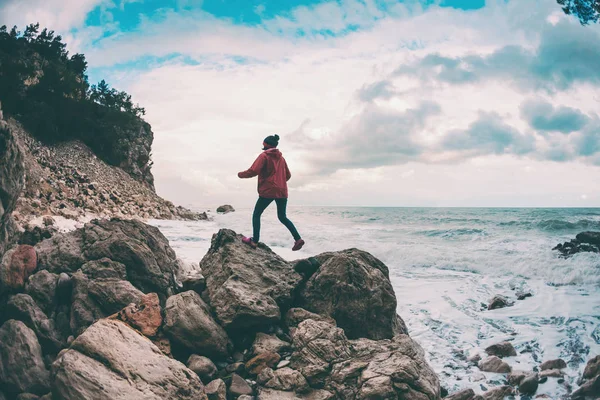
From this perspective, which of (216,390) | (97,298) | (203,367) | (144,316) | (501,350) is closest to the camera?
(216,390)

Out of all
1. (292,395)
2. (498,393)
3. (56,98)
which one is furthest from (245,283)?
(56,98)

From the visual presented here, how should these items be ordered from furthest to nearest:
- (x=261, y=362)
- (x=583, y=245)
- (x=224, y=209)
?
1. (x=224, y=209)
2. (x=583, y=245)
3. (x=261, y=362)

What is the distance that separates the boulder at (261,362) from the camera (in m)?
4.92

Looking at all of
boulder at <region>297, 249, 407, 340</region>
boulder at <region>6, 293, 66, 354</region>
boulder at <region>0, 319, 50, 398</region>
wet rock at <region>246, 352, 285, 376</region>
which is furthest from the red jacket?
boulder at <region>0, 319, 50, 398</region>

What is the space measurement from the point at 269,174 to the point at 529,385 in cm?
555

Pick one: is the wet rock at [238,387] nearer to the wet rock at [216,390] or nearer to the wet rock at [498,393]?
the wet rock at [216,390]

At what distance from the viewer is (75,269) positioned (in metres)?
6.28

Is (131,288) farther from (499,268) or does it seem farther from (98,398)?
(499,268)

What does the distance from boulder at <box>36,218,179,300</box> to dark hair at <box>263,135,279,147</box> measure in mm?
2802

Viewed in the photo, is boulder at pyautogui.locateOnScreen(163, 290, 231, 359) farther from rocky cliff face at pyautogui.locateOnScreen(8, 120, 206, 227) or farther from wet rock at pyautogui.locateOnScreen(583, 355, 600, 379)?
rocky cliff face at pyautogui.locateOnScreen(8, 120, 206, 227)

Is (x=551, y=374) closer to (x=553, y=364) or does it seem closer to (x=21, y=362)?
(x=553, y=364)

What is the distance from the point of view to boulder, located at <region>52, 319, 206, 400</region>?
12.0 ft

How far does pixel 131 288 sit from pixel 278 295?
2210mm

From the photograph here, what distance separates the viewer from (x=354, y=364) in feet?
15.5
